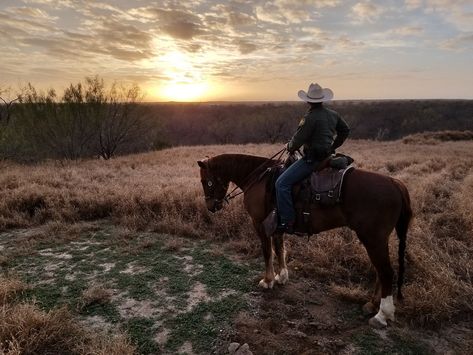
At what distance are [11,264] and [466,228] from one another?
28.4 ft

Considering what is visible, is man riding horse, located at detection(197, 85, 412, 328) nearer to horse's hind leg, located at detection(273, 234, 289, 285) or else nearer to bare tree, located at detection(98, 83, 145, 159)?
horse's hind leg, located at detection(273, 234, 289, 285)

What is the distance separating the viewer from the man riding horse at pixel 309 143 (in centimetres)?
483

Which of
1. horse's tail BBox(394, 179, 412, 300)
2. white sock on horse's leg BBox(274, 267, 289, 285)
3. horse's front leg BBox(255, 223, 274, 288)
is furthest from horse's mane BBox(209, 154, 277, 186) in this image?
horse's tail BBox(394, 179, 412, 300)

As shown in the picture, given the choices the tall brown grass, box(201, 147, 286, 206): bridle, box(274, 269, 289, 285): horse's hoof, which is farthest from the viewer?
box(201, 147, 286, 206): bridle

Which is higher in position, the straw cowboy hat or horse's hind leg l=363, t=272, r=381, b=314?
the straw cowboy hat

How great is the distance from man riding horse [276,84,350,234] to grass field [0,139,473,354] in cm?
132

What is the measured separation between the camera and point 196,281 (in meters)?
5.64

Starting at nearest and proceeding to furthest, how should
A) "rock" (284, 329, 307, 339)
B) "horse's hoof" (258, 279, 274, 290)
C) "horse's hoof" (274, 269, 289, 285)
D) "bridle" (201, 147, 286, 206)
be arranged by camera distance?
"rock" (284, 329, 307, 339), "horse's hoof" (258, 279, 274, 290), "horse's hoof" (274, 269, 289, 285), "bridle" (201, 147, 286, 206)

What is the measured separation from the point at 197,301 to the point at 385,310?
2530 mm

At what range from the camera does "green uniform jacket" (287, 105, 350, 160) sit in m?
4.83

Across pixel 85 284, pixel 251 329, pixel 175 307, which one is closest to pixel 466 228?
pixel 251 329

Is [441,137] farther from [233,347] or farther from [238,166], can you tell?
[233,347]

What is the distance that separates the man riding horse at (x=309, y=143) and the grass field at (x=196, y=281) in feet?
4.35

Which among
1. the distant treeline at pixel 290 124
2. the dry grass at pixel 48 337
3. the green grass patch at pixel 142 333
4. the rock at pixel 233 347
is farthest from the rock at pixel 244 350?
the distant treeline at pixel 290 124
